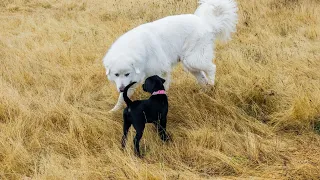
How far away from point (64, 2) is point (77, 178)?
924 cm

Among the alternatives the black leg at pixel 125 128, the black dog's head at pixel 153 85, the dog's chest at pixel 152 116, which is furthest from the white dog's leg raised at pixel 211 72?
the black leg at pixel 125 128

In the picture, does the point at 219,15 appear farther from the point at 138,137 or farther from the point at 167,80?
the point at 138,137

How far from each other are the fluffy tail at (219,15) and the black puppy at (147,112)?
158 cm

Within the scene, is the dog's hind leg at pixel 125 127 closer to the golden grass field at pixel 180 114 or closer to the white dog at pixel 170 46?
the golden grass field at pixel 180 114

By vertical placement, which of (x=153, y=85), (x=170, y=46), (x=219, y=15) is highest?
(x=219, y=15)

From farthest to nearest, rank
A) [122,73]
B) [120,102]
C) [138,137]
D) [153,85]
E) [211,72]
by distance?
[211,72]
[120,102]
[122,73]
[153,85]
[138,137]

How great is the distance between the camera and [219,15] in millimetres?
4480

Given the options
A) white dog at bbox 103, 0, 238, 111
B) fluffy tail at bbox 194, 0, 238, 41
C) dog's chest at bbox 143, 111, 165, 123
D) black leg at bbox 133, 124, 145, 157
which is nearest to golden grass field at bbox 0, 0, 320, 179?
black leg at bbox 133, 124, 145, 157

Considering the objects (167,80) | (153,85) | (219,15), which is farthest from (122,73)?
(219,15)

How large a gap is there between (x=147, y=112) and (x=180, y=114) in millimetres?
743

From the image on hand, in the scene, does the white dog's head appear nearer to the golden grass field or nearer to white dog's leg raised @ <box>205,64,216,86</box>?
the golden grass field

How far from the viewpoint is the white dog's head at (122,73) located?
350 cm

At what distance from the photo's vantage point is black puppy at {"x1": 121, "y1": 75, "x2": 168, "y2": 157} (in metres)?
2.97

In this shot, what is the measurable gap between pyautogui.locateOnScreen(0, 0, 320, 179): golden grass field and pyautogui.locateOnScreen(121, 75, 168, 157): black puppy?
12cm
